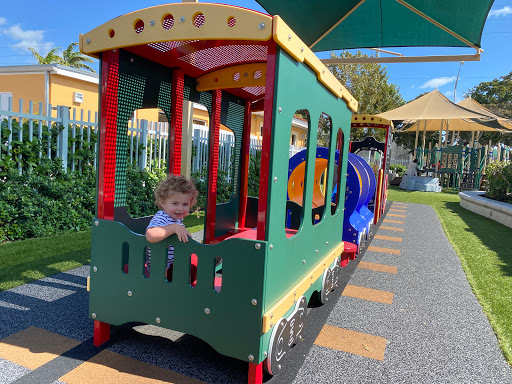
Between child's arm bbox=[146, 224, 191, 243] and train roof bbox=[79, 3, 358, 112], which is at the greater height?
train roof bbox=[79, 3, 358, 112]

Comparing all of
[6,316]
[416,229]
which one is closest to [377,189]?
[416,229]

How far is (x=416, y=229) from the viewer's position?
754 centimetres

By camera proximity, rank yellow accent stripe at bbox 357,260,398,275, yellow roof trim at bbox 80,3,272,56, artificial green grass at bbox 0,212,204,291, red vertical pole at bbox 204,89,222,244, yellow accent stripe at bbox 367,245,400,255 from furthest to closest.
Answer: yellow accent stripe at bbox 367,245,400,255 → yellow accent stripe at bbox 357,260,398,275 → red vertical pole at bbox 204,89,222,244 → artificial green grass at bbox 0,212,204,291 → yellow roof trim at bbox 80,3,272,56

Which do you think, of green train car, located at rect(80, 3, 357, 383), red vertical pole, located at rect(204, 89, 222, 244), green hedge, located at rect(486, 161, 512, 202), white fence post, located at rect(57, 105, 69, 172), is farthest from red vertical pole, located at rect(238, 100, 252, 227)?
green hedge, located at rect(486, 161, 512, 202)

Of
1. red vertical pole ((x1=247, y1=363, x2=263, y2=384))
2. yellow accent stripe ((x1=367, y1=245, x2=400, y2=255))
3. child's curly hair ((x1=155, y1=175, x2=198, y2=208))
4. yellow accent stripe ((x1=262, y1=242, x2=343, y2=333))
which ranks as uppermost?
child's curly hair ((x1=155, y1=175, x2=198, y2=208))

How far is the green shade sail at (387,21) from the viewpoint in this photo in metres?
5.20

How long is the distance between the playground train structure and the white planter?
689 cm

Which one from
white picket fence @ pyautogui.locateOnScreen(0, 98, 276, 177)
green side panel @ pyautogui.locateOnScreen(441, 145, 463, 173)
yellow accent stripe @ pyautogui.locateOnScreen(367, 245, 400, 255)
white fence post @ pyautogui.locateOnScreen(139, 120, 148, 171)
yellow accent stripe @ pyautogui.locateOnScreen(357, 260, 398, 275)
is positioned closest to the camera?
yellow accent stripe @ pyautogui.locateOnScreen(357, 260, 398, 275)

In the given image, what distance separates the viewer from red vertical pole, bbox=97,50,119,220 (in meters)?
2.29

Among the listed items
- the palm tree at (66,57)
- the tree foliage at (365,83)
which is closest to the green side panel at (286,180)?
the tree foliage at (365,83)

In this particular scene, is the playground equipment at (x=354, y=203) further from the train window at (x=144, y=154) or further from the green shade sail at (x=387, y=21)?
the train window at (x=144, y=154)

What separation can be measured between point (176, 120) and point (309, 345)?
6.98 ft

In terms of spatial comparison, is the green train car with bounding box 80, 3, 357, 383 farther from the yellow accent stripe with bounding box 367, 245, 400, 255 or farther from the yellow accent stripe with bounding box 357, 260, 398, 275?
the yellow accent stripe with bounding box 367, 245, 400, 255

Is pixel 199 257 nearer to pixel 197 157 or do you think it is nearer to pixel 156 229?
pixel 156 229
